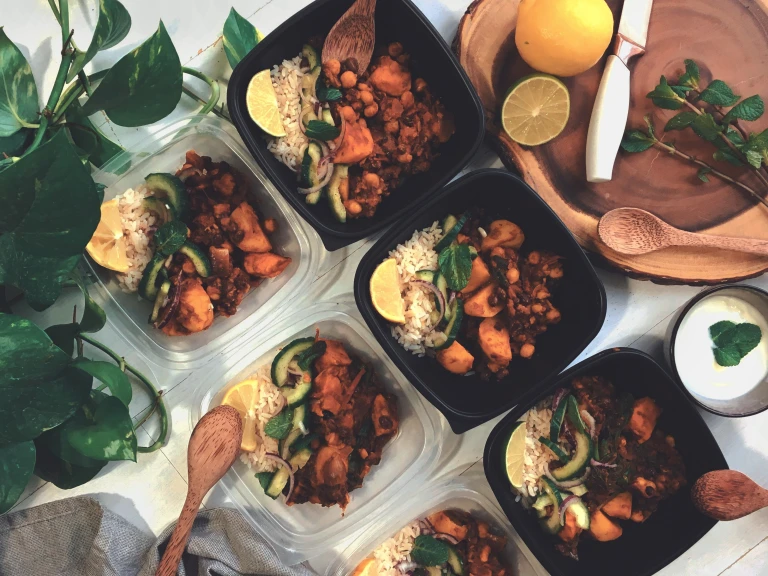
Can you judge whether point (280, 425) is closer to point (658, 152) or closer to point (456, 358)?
point (456, 358)

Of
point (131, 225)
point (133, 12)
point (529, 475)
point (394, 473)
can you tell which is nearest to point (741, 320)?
point (529, 475)

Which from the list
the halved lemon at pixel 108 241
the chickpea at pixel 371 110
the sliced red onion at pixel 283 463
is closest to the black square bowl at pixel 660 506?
the sliced red onion at pixel 283 463

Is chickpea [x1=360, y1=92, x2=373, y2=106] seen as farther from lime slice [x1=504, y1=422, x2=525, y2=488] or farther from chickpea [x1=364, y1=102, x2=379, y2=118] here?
lime slice [x1=504, y1=422, x2=525, y2=488]

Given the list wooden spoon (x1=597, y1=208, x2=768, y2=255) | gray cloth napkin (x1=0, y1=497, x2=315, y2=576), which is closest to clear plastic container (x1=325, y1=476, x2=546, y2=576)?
gray cloth napkin (x1=0, y1=497, x2=315, y2=576)

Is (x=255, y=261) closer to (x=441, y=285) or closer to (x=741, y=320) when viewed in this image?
(x=441, y=285)

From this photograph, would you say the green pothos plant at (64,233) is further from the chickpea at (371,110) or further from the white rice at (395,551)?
the white rice at (395,551)

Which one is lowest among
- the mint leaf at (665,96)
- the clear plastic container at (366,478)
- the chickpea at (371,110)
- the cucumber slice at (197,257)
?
the clear plastic container at (366,478)
